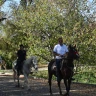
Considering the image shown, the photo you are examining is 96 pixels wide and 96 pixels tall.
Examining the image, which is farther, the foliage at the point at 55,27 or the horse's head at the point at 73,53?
the foliage at the point at 55,27

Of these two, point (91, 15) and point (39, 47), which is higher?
point (91, 15)

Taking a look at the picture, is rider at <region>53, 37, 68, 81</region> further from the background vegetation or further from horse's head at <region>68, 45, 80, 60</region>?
the background vegetation

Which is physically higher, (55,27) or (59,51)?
(55,27)

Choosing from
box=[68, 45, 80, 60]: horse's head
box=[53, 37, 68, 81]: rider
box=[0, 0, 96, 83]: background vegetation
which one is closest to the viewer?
box=[68, 45, 80, 60]: horse's head

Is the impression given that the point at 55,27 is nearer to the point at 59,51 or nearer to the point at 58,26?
the point at 58,26

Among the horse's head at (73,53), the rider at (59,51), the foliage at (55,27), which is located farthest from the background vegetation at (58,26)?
the horse's head at (73,53)

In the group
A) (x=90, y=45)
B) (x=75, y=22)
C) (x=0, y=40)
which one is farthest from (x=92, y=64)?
(x=0, y=40)

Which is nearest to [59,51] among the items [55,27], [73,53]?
[73,53]

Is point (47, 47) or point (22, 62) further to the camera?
point (47, 47)

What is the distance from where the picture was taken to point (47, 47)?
78.7ft

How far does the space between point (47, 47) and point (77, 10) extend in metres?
3.81

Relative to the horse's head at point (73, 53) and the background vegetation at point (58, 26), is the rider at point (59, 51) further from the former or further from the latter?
the background vegetation at point (58, 26)

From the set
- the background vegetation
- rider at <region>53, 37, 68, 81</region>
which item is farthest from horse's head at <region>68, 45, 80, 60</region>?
the background vegetation

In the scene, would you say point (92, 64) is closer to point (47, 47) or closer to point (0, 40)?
point (47, 47)
